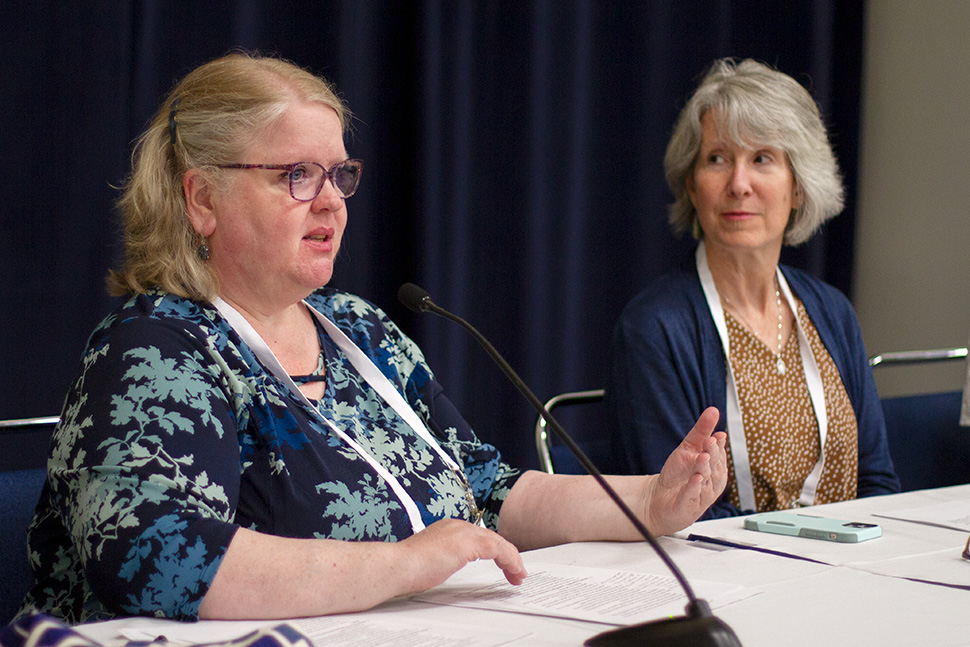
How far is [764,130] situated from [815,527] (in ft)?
3.81

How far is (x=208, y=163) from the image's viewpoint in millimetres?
1425

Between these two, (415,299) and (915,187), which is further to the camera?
(915,187)

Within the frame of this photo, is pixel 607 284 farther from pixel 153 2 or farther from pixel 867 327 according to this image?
pixel 153 2

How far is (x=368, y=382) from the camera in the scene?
60.5 inches

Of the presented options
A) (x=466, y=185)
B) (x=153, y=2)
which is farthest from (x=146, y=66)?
(x=466, y=185)

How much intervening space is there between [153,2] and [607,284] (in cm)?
162

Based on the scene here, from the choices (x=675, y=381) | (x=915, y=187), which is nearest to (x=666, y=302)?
(x=675, y=381)

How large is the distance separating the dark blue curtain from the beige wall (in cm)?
8

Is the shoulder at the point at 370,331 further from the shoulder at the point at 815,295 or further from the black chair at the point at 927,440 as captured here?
the black chair at the point at 927,440

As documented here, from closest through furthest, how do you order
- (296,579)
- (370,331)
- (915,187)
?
(296,579) < (370,331) < (915,187)

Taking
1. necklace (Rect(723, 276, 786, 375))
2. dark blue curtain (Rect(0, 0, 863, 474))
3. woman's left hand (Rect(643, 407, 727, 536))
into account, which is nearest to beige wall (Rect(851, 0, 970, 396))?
dark blue curtain (Rect(0, 0, 863, 474))

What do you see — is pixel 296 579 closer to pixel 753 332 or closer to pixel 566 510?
pixel 566 510

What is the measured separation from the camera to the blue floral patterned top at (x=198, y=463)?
1028 millimetres

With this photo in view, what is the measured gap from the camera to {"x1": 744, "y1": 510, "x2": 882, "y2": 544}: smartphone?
1334 millimetres
